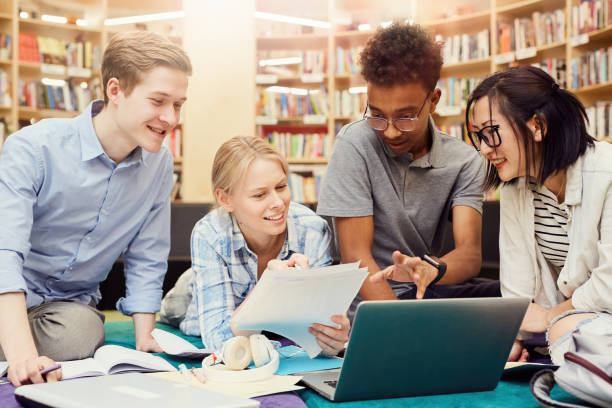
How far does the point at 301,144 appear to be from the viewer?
5.35 meters

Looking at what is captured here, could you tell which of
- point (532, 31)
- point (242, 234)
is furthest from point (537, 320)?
point (532, 31)

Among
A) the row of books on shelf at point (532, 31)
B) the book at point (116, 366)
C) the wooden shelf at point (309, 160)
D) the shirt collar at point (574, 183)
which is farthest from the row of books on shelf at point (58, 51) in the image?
the shirt collar at point (574, 183)

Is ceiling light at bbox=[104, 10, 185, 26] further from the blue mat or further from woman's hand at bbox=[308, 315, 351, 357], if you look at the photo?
the blue mat

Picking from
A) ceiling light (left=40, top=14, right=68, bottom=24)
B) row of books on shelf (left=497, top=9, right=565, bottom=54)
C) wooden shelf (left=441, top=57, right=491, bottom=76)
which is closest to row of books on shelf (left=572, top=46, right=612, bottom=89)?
row of books on shelf (left=497, top=9, right=565, bottom=54)

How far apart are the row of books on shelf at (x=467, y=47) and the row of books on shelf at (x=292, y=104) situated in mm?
1168

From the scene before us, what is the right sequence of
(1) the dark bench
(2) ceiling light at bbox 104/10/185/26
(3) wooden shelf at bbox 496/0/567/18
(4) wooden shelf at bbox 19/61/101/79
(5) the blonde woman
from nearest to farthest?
(5) the blonde woman
(1) the dark bench
(3) wooden shelf at bbox 496/0/567/18
(4) wooden shelf at bbox 19/61/101/79
(2) ceiling light at bbox 104/10/185/26

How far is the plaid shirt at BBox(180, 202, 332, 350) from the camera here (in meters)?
1.53

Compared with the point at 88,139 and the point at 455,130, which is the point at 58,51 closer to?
the point at 455,130

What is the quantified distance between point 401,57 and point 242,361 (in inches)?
40.9

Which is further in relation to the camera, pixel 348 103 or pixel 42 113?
pixel 348 103

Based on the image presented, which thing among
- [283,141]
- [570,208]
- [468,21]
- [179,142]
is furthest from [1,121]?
[570,208]

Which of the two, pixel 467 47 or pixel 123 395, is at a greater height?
pixel 467 47

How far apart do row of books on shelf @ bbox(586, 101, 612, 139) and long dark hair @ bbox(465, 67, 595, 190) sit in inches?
115

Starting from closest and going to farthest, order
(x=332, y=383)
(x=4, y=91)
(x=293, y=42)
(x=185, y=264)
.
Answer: (x=332, y=383), (x=185, y=264), (x=4, y=91), (x=293, y=42)
